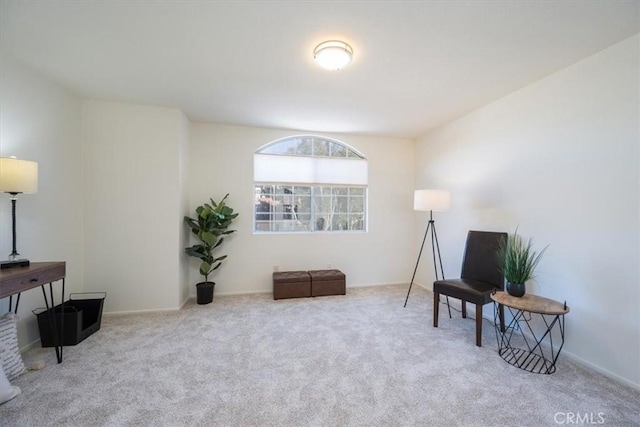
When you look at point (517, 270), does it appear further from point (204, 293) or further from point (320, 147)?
point (204, 293)

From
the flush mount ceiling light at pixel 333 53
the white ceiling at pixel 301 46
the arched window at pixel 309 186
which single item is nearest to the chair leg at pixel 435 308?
the arched window at pixel 309 186

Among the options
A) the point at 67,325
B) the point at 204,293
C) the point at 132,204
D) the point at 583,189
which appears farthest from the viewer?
the point at 204,293

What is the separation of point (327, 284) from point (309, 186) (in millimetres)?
1666

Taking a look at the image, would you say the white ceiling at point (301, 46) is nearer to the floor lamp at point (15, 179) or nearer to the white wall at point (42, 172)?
the white wall at point (42, 172)

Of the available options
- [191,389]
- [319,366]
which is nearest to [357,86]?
[319,366]

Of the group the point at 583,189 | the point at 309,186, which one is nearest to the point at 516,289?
the point at 583,189

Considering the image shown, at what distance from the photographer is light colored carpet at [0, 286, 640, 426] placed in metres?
1.71

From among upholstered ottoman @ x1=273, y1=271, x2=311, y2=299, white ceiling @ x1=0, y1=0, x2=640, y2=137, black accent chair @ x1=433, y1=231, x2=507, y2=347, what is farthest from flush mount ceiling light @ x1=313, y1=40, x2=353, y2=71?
upholstered ottoman @ x1=273, y1=271, x2=311, y2=299

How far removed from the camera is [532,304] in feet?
7.43

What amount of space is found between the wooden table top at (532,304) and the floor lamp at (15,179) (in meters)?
4.02

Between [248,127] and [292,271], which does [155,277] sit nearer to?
[292,271]

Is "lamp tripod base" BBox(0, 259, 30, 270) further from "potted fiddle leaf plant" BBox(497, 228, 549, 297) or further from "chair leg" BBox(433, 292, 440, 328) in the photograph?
"potted fiddle leaf plant" BBox(497, 228, 549, 297)

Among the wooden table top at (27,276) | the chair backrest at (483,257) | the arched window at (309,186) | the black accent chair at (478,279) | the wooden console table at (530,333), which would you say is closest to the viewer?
the wooden table top at (27,276)

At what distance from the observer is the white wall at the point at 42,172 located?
2.36 metres
